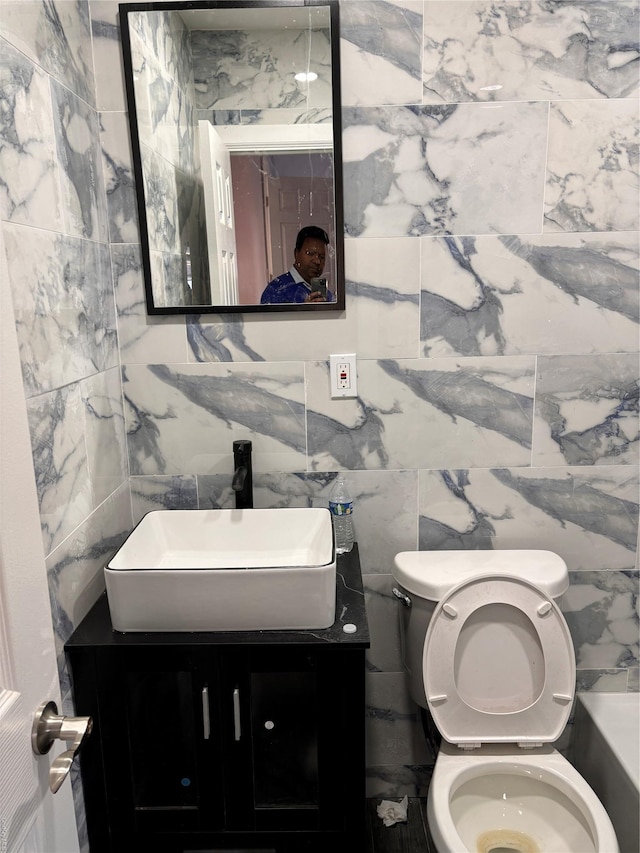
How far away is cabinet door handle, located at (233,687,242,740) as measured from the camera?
58.4 inches

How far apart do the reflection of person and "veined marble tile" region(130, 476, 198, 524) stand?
1.86 ft

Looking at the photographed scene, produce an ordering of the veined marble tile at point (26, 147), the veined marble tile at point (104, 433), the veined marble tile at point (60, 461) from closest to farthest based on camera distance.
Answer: the veined marble tile at point (26, 147)
the veined marble tile at point (60, 461)
the veined marble tile at point (104, 433)

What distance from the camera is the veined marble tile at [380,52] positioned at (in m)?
1.64

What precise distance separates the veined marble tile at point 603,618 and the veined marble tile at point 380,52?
4.69 ft

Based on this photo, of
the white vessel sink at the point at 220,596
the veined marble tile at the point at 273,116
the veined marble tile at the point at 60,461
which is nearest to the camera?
the veined marble tile at the point at 60,461

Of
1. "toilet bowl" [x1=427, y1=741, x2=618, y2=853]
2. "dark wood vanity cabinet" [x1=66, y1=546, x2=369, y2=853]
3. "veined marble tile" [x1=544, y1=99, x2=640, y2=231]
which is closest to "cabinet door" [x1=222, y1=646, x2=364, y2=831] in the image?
"dark wood vanity cabinet" [x1=66, y1=546, x2=369, y2=853]

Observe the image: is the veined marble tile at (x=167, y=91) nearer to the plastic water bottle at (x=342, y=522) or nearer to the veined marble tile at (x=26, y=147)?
the veined marble tile at (x=26, y=147)

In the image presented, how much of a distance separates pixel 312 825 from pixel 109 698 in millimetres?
569

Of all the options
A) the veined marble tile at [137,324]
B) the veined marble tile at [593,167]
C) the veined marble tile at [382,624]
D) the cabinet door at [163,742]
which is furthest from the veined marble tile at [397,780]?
the veined marble tile at [593,167]

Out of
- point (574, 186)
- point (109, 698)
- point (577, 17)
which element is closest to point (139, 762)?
point (109, 698)

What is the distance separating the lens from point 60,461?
54.5 inches

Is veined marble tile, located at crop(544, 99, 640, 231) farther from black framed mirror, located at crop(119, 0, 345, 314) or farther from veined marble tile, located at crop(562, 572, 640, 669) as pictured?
veined marble tile, located at crop(562, 572, 640, 669)

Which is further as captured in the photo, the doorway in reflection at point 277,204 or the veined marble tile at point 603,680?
the veined marble tile at point 603,680

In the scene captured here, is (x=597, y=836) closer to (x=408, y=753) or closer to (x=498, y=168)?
(x=408, y=753)
